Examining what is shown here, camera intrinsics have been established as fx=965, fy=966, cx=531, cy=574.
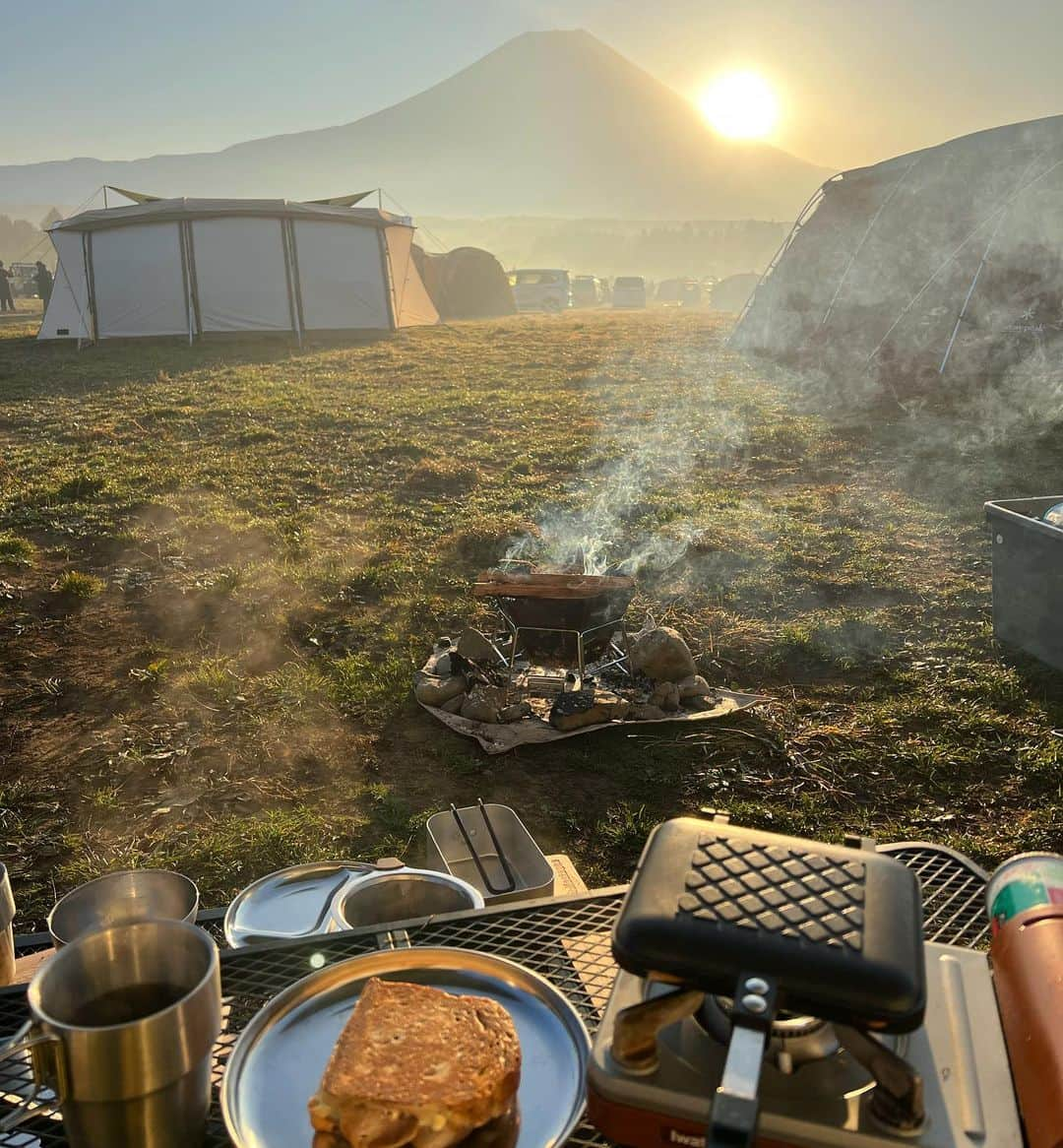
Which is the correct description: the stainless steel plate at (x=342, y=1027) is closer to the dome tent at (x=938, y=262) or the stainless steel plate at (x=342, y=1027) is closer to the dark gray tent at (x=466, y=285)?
the dome tent at (x=938, y=262)

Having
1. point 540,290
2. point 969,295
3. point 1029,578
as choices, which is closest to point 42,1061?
point 1029,578

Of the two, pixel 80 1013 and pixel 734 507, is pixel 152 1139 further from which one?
pixel 734 507

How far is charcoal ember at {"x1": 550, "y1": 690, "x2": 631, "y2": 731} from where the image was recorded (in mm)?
4602

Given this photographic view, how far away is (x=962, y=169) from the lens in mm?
12828

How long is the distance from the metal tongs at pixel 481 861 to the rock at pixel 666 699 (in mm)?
1539

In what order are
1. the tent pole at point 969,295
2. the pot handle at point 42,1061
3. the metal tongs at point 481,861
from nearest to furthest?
the pot handle at point 42,1061 → the metal tongs at point 481,861 → the tent pole at point 969,295

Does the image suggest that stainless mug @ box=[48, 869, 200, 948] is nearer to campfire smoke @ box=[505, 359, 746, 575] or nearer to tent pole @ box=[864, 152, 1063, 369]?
campfire smoke @ box=[505, 359, 746, 575]

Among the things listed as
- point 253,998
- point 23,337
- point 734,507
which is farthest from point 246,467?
point 23,337

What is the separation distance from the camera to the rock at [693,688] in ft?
15.8

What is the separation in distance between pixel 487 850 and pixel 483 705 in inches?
54.9

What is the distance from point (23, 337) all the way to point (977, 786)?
857 inches

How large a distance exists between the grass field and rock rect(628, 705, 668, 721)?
0.32ft

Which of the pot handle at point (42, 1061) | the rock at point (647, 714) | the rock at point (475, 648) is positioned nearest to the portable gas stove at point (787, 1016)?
the pot handle at point (42, 1061)

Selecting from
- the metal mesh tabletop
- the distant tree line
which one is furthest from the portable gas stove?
the distant tree line
